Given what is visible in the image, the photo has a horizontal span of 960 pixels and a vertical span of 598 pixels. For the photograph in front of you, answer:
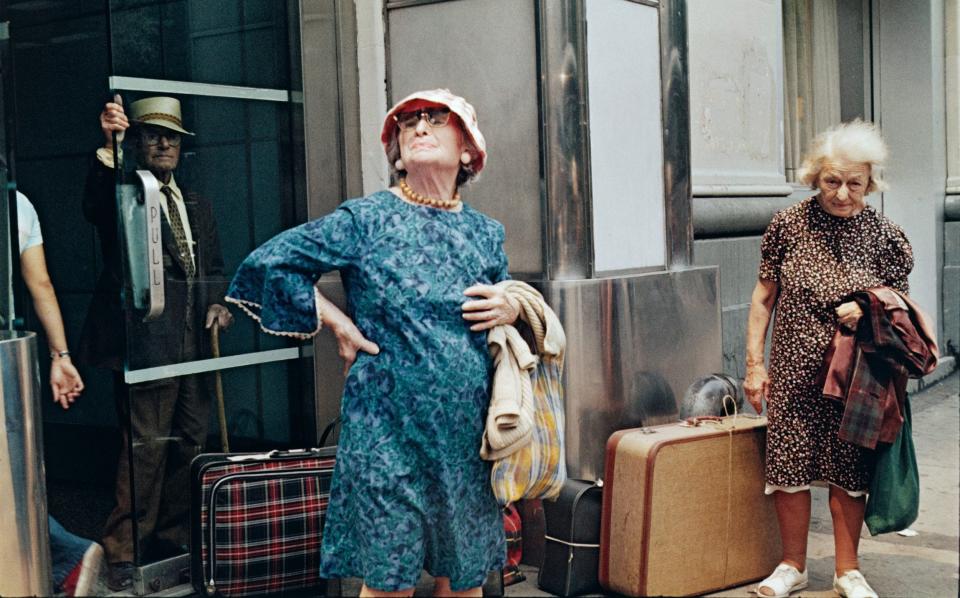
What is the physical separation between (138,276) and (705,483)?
90.1 inches

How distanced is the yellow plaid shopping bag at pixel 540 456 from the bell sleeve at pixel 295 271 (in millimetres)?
659

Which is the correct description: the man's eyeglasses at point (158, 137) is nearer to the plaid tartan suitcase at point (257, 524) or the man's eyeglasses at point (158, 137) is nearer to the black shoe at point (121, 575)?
the plaid tartan suitcase at point (257, 524)

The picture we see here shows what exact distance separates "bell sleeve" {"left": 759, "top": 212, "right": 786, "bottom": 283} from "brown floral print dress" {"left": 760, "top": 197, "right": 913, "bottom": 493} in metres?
0.03

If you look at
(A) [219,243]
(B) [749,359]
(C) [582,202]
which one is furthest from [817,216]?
(A) [219,243]

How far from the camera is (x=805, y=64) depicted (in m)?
8.35

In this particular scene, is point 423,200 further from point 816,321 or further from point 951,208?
point 951,208

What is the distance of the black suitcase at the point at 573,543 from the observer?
450cm

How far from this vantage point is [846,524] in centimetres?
443

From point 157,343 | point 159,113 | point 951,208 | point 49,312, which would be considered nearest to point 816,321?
point 157,343

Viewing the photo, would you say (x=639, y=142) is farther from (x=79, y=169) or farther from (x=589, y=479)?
(x=79, y=169)

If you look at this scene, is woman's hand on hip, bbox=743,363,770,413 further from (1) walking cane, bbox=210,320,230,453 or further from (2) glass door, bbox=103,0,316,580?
(1) walking cane, bbox=210,320,230,453

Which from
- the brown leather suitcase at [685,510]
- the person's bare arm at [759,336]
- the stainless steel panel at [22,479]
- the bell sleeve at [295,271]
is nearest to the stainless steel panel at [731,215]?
the person's bare arm at [759,336]

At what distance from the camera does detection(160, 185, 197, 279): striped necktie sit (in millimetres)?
4445

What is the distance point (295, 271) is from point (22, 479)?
126 centimetres
